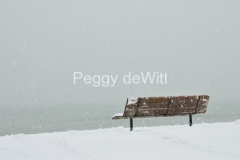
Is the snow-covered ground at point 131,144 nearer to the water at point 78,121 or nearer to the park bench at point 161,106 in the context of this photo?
the park bench at point 161,106

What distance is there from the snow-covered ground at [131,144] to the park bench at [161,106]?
576 millimetres

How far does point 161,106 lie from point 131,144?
9.32 ft

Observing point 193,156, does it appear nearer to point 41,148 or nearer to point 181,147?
point 181,147

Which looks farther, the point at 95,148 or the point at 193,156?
the point at 95,148

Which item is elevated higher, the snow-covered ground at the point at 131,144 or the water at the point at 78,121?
the snow-covered ground at the point at 131,144

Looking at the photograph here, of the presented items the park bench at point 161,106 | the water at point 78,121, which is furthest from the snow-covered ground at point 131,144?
the water at point 78,121

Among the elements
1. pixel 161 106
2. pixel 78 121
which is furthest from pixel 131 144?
pixel 78 121

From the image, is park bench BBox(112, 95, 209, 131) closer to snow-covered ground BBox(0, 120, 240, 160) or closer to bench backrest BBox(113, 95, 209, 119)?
bench backrest BBox(113, 95, 209, 119)

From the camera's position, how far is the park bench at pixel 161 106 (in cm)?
1097

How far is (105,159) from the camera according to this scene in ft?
23.9

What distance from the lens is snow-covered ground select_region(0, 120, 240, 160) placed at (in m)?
7.52

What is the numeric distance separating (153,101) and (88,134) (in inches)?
84.4

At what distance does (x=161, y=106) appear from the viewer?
1138cm

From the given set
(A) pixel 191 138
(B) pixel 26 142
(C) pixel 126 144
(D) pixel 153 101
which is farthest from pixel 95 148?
(D) pixel 153 101
